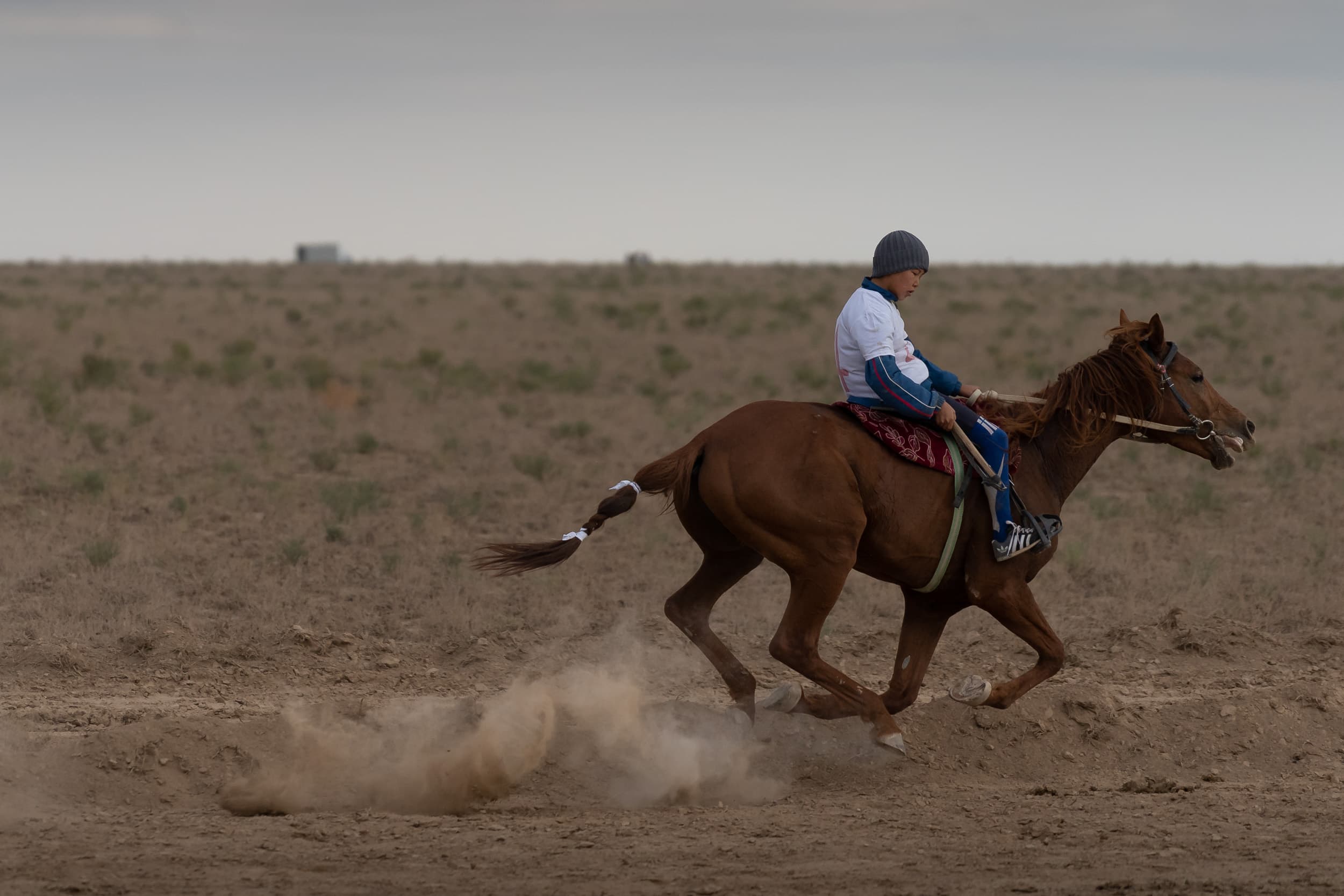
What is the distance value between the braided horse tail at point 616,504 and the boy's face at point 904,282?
4.17ft

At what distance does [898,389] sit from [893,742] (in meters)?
1.77

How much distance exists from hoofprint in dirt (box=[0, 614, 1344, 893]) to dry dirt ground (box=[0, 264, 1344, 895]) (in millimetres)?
22

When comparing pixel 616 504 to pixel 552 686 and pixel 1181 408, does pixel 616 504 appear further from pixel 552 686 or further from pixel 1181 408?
pixel 1181 408

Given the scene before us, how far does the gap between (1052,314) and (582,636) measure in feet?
108

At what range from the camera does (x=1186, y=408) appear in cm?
747

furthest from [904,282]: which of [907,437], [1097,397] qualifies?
[1097,397]

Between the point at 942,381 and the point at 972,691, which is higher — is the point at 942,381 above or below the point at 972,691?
above

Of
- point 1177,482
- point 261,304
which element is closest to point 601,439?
point 1177,482

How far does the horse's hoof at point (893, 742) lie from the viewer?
6996mm

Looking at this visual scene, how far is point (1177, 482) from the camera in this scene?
53.4 feet

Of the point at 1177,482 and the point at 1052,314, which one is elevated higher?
the point at 1052,314

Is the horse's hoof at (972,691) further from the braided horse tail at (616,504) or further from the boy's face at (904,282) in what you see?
the boy's face at (904,282)

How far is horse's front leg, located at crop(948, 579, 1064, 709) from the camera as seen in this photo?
23.0 feet

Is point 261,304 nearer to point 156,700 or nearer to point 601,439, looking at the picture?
point 601,439
